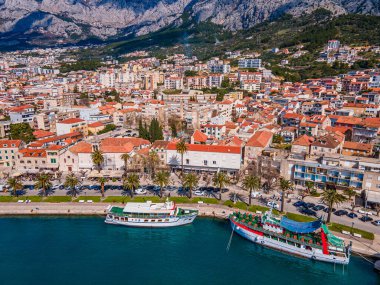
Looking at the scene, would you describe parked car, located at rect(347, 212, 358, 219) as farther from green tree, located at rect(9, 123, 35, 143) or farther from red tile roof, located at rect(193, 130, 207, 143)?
green tree, located at rect(9, 123, 35, 143)

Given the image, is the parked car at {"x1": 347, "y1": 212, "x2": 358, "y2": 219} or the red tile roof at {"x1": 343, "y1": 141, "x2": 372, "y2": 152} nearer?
the parked car at {"x1": 347, "y1": 212, "x2": 358, "y2": 219}

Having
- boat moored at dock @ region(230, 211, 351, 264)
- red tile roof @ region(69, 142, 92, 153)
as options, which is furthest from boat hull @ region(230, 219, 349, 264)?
red tile roof @ region(69, 142, 92, 153)

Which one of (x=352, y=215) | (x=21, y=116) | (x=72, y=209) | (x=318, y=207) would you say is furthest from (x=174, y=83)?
(x=352, y=215)

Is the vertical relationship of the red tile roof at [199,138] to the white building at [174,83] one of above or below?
below

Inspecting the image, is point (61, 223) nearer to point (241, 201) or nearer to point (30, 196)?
point (30, 196)

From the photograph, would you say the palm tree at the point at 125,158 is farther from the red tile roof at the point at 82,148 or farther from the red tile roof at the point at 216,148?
the red tile roof at the point at 216,148

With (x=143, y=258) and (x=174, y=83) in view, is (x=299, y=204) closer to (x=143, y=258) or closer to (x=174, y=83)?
(x=143, y=258)

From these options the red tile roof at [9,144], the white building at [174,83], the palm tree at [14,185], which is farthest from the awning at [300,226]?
the white building at [174,83]
